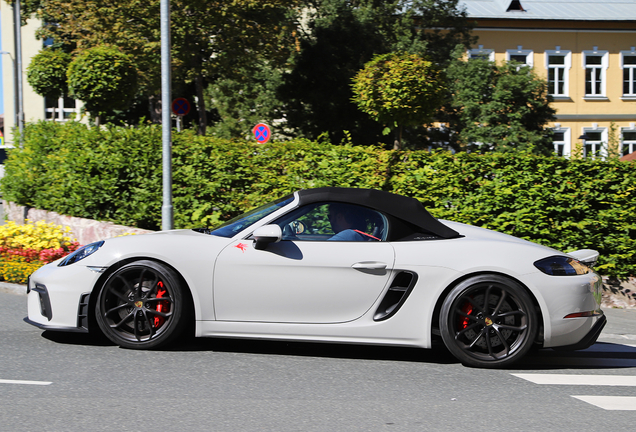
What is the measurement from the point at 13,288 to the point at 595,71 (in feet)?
121

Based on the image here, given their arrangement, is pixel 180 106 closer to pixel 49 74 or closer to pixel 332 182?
pixel 49 74

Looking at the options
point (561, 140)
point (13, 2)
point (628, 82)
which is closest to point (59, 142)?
point (13, 2)

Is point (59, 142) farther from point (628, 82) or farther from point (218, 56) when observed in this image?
point (628, 82)

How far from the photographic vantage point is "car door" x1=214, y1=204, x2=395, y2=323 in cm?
505

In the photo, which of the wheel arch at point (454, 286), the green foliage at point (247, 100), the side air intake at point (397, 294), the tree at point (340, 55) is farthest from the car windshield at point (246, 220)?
the green foliage at point (247, 100)

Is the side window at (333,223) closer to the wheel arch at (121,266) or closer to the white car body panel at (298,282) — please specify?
the white car body panel at (298,282)

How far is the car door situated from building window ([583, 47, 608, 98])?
36906mm

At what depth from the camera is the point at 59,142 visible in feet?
37.9

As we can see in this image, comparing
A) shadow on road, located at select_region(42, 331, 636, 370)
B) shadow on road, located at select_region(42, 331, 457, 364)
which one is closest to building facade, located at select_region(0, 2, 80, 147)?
shadow on road, located at select_region(42, 331, 457, 364)

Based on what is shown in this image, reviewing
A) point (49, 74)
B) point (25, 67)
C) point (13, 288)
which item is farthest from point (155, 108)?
point (13, 288)

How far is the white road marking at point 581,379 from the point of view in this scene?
5.02 m

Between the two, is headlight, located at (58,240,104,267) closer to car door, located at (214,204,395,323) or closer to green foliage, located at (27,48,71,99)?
car door, located at (214,204,395,323)

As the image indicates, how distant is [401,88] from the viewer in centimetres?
1691

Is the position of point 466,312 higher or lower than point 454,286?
lower
